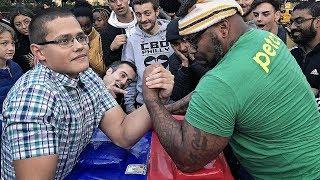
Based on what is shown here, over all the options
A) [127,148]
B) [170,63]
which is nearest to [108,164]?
[127,148]

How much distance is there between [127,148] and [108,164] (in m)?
0.26

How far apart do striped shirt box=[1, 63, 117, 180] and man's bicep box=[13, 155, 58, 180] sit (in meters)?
0.02

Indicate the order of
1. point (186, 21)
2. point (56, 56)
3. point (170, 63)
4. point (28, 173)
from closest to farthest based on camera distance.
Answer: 1. point (28, 173)
2. point (186, 21)
3. point (56, 56)
4. point (170, 63)

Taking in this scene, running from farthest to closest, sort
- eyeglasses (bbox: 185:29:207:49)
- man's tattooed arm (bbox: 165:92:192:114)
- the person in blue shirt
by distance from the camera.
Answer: the person in blue shirt → man's tattooed arm (bbox: 165:92:192:114) → eyeglasses (bbox: 185:29:207:49)

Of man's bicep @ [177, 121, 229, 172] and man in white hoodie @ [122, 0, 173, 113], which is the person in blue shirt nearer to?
man in white hoodie @ [122, 0, 173, 113]

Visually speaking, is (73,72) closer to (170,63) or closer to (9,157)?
(9,157)

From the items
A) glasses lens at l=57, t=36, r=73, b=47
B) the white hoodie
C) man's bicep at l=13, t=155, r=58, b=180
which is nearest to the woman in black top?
the white hoodie

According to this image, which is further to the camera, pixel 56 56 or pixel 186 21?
pixel 56 56

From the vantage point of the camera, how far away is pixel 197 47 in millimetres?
2100

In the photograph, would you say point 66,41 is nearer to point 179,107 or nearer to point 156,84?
point 156,84

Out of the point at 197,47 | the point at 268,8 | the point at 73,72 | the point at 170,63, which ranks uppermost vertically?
the point at 197,47

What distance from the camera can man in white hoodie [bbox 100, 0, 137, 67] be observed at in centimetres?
484

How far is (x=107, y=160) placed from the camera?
90.5 inches

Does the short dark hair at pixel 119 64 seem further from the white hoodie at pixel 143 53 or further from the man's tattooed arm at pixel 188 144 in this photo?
the man's tattooed arm at pixel 188 144
